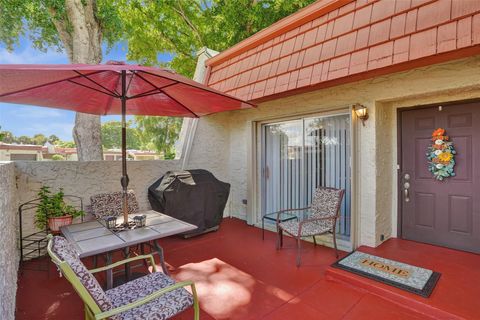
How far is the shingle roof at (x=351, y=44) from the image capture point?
2355mm

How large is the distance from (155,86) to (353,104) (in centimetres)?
286

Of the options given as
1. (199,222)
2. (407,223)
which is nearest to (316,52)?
(407,223)

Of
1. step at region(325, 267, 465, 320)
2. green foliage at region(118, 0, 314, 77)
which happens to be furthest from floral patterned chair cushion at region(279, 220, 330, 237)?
green foliage at region(118, 0, 314, 77)

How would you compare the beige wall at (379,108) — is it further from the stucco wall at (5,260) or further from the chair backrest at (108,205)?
the stucco wall at (5,260)

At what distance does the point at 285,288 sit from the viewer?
2803 millimetres

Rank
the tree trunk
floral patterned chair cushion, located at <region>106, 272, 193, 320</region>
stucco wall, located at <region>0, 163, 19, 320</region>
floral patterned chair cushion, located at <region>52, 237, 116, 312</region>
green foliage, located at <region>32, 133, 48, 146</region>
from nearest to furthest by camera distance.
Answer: stucco wall, located at <region>0, 163, 19, 320</region> < floral patterned chair cushion, located at <region>52, 237, 116, 312</region> < floral patterned chair cushion, located at <region>106, 272, 193, 320</region> < the tree trunk < green foliage, located at <region>32, 133, 48, 146</region>

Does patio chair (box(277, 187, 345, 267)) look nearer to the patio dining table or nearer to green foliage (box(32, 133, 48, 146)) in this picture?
the patio dining table

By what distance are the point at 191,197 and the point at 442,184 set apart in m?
4.01

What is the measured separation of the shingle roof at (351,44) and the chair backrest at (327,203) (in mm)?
1597

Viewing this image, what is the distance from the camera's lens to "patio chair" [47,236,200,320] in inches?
59.2

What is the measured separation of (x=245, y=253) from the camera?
3822 mm

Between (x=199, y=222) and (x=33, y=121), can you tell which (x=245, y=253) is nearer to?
(x=199, y=222)

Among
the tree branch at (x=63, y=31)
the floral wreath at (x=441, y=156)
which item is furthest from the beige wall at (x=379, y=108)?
the tree branch at (x=63, y=31)

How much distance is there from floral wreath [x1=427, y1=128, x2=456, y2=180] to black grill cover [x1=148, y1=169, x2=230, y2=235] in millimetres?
3509
